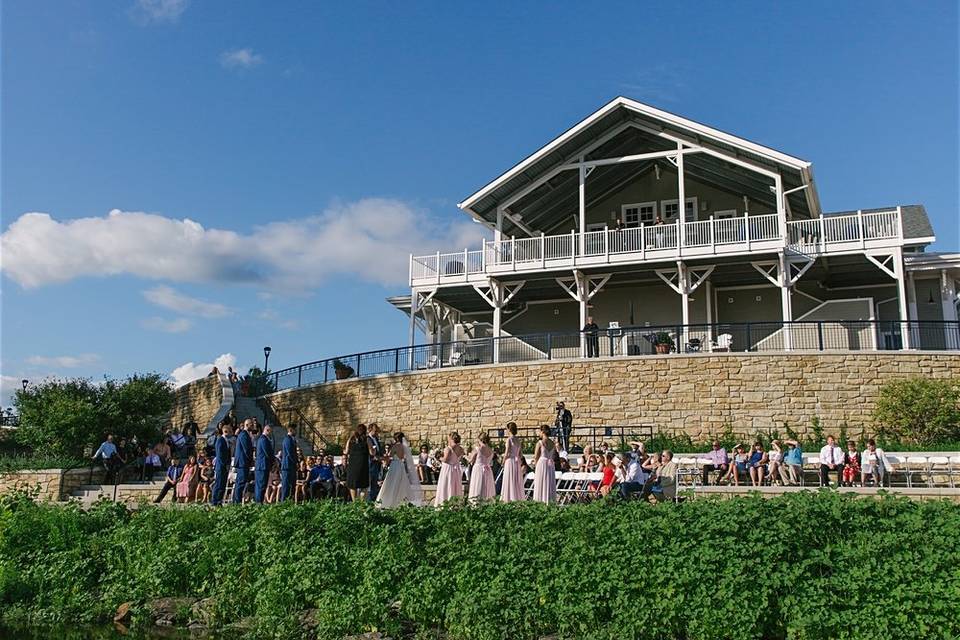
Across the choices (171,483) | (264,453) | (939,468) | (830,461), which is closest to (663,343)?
(830,461)

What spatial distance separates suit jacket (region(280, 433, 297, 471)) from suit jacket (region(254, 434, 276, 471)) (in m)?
0.25

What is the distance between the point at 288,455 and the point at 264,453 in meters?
0.43

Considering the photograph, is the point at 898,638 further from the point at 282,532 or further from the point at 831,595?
the point at 282,532

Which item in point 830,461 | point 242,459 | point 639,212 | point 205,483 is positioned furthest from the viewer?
point 639,212

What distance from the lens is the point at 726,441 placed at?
18953 mm

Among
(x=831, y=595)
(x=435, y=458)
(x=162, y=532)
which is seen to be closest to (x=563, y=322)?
(x=435, y=458)

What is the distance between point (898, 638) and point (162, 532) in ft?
28.8

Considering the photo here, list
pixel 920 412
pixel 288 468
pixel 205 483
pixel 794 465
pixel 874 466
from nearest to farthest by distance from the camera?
pixel 288 468 < pixel 874 466 < pixel 794 465 < pixel 205 483 < pixel 920 412

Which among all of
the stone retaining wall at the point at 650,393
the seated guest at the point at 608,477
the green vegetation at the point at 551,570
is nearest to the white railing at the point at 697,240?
the stone retaining wall at the point at 650,393

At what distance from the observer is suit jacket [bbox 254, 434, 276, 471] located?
12.9m

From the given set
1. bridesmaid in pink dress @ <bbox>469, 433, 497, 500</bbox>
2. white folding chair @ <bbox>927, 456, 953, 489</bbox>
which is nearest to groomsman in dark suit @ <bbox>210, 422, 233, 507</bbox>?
bridesmaid in pink dress @ <bbox>469, 433, 497, 500</bbox>

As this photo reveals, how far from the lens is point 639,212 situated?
90.6 feet

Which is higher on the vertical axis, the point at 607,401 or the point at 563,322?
the point at 563,322

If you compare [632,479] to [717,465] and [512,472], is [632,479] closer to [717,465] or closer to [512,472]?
[512,472]
